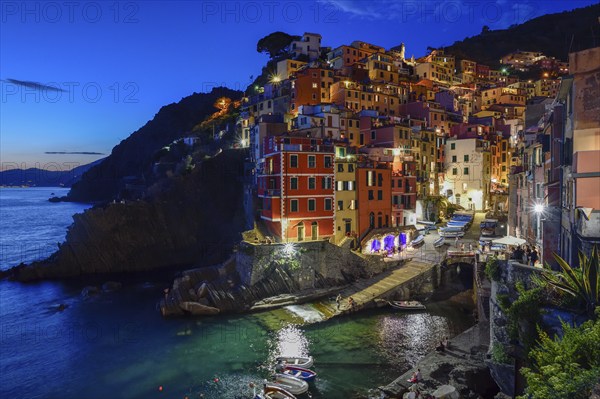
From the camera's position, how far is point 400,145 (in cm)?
6138

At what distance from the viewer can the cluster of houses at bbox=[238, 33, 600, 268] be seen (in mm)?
28109

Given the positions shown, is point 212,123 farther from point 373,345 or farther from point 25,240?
point 373,345

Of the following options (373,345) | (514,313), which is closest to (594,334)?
(514,313)

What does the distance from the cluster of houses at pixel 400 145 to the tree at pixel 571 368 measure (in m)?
7.07

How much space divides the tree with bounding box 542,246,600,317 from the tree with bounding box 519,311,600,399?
9.17ft

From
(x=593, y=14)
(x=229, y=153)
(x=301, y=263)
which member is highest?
(x=593, y=14)

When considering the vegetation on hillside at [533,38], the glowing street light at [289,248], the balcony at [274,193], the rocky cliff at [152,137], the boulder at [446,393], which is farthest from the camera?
the rocky cliff at [152,137]

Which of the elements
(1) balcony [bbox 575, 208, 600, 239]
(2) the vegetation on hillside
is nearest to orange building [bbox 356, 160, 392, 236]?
(1) balcony [bbox 575, 208, 600, 239]

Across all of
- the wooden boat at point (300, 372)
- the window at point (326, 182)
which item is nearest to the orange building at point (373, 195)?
the window at point (326, 182)

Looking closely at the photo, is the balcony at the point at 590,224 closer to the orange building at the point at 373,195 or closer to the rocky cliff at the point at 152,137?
the orange building at the point at 373,195

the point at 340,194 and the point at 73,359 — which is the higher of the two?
the point at 340,194

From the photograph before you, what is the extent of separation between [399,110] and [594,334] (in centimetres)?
7158

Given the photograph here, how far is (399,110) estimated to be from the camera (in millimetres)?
79500

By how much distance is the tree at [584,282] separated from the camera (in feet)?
51.6
